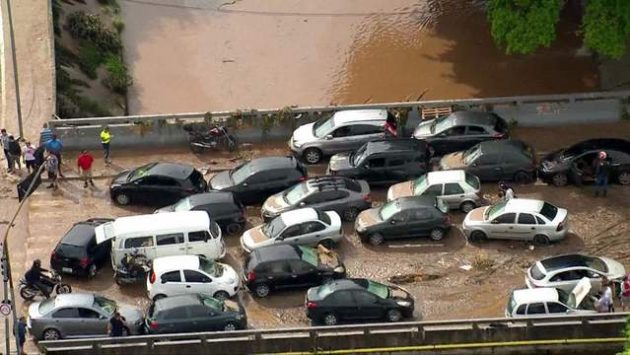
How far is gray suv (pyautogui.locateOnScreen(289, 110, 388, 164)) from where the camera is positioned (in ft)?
125

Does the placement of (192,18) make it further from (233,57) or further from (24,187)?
(24,187)

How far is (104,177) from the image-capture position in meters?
38.1

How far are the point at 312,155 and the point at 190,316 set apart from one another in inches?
401

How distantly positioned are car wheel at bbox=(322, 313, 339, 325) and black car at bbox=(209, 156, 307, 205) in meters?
6.61

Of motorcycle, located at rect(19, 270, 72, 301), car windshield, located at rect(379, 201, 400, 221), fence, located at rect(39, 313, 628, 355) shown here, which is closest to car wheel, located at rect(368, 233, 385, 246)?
car windshield, located at rect(379, 201, 400, 221)

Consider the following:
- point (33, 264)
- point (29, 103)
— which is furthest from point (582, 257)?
point (29, 103)

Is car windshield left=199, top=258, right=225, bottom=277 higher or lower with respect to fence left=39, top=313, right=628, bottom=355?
higher

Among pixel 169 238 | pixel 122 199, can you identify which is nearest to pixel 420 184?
pixel 169 238

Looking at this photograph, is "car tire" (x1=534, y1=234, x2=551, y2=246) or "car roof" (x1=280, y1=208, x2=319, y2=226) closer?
"car roof" (x1=280, y1=208, x2=319, y2=226)

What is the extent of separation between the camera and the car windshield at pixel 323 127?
38375mm

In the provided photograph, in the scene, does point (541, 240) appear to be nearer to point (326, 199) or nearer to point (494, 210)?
point (494, 210)

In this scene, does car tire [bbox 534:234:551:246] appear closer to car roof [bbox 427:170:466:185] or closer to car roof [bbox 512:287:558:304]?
car roof [bbox 427:170:466:185]

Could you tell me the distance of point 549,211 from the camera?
33.6m

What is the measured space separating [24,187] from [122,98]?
1202cm
